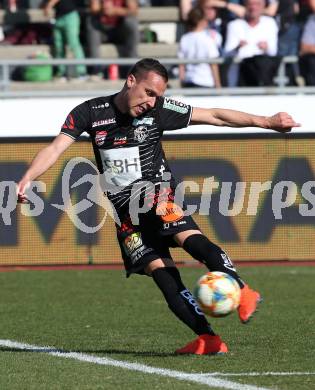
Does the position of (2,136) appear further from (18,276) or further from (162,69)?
(162,69)

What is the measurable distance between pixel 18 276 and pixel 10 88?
3644 mm

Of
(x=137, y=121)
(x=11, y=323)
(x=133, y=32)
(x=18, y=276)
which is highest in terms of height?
(x=137, y=121)

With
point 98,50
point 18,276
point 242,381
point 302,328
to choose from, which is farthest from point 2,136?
point 242,381

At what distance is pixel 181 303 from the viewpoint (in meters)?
7.92

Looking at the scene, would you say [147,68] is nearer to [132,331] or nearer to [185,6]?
[132,331]

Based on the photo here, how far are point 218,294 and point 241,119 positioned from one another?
52.0 inches

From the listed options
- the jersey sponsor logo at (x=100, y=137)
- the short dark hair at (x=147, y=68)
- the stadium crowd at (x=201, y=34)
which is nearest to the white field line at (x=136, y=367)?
the jersey sponsor logo at (x=100, y=137)

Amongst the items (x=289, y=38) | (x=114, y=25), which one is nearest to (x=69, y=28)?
(x=114, y=25)

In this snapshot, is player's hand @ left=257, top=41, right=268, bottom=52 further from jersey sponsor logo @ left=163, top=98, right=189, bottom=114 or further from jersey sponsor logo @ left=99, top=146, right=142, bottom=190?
jersey sponsor logo @ left=99, top=146, right=142, bottom=190

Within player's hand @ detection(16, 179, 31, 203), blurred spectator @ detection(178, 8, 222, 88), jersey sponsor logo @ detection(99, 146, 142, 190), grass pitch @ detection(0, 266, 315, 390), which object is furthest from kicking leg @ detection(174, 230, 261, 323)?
blurred spectator @ detection(178, 8, 222, 88)

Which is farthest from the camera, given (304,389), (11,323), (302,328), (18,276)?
(18,276)

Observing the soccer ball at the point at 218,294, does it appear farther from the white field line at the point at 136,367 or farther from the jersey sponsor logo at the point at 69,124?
the jersey sponsor logo at the point at 69,124

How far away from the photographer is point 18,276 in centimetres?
1441

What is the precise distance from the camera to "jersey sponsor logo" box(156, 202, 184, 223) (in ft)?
25.8
